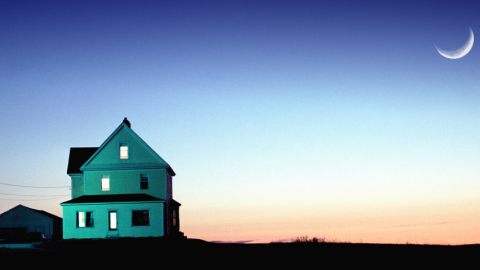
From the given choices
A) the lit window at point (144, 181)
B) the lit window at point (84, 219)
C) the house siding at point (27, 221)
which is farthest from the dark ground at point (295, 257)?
the house siding at point (27, 221)

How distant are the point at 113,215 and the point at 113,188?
114 inches

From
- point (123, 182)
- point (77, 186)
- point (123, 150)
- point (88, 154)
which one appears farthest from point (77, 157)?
point (123, 182)

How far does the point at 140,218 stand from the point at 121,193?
3.34 m

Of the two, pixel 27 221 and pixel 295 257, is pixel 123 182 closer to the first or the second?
pixel 295 257

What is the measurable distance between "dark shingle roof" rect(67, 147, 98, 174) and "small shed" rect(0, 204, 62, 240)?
2081 centimetres

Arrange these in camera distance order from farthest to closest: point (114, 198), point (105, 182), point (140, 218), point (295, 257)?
point (105, 182)
point (114, 198)
point (140, 218)
point (295, 257)

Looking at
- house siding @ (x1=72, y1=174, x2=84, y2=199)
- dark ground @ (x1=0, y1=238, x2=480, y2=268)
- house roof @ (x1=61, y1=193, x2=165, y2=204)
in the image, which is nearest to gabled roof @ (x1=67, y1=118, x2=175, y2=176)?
house siding @ (x1=72, y1=174, x2=84, y2=199)

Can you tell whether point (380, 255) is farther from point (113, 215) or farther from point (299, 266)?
point (113, 215)

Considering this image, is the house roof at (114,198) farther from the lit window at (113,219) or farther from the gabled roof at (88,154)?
the gabled roof at (88,154)

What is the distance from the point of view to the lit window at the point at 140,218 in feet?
140

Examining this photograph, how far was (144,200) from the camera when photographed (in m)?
42.4

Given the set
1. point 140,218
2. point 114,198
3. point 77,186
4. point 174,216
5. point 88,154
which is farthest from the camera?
point 88,154

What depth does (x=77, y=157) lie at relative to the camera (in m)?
51.2

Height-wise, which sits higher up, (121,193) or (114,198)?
(121,193)
